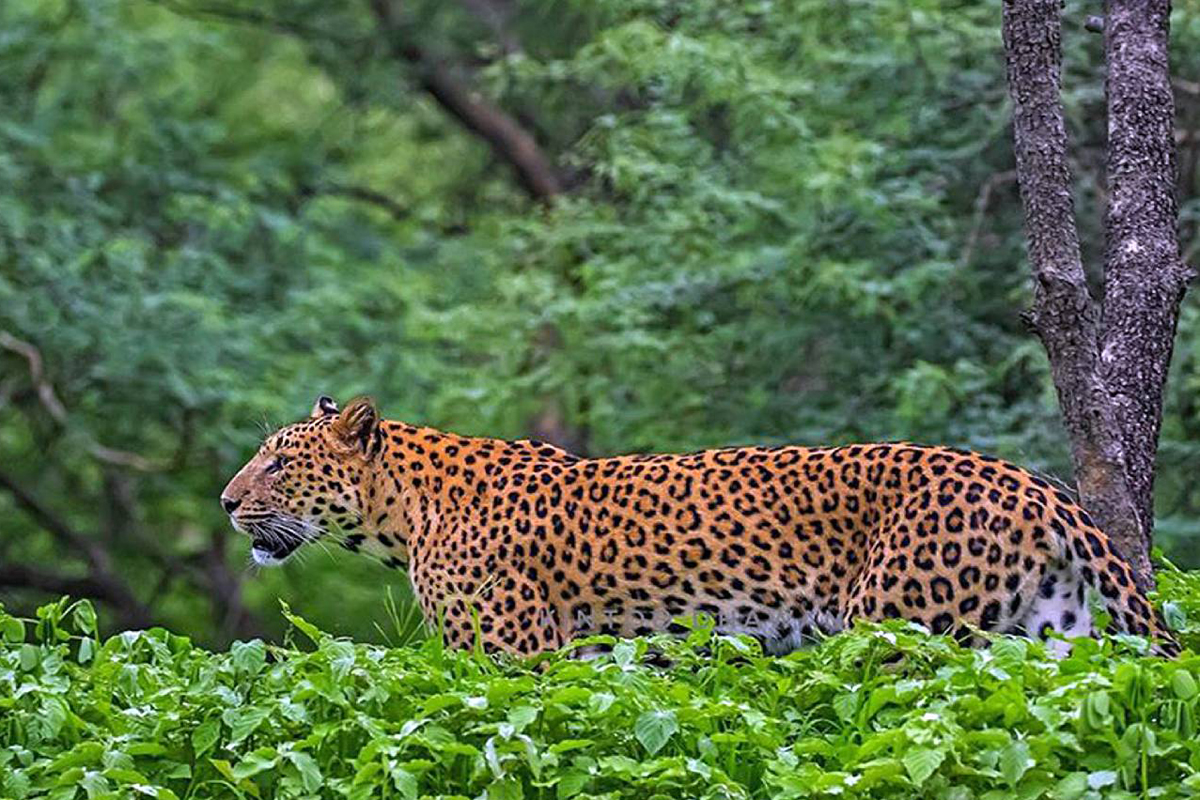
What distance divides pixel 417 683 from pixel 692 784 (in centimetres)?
93

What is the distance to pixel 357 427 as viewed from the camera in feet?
29.6

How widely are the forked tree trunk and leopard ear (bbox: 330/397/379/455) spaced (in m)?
2.52

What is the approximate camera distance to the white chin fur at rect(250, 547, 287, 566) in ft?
29.5

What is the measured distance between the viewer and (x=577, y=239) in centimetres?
1678

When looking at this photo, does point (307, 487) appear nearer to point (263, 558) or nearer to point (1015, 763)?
point (263, 558)

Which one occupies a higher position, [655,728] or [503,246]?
[503,246]

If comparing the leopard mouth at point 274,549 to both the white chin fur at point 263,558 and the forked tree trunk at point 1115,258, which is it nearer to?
the white chin fur at point 263,558

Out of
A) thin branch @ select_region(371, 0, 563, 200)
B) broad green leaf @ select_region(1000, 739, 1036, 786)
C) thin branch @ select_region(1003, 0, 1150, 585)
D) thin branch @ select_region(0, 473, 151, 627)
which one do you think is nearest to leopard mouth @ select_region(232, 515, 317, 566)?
thin branch @ select_region(1003, 0, 1150, 585)

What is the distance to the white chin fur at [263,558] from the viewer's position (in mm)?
8979

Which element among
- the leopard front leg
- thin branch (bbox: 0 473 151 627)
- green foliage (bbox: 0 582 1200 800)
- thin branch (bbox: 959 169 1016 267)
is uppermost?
thin branch (bbox: 959 169 1016 267)

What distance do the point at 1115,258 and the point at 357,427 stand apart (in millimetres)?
2895

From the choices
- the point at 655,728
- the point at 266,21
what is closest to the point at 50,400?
the point at 266,21

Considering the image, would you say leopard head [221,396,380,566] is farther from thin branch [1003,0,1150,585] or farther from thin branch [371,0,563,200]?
thin branch [371,0,563,200]

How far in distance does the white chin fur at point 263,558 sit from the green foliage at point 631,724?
1837 mm
